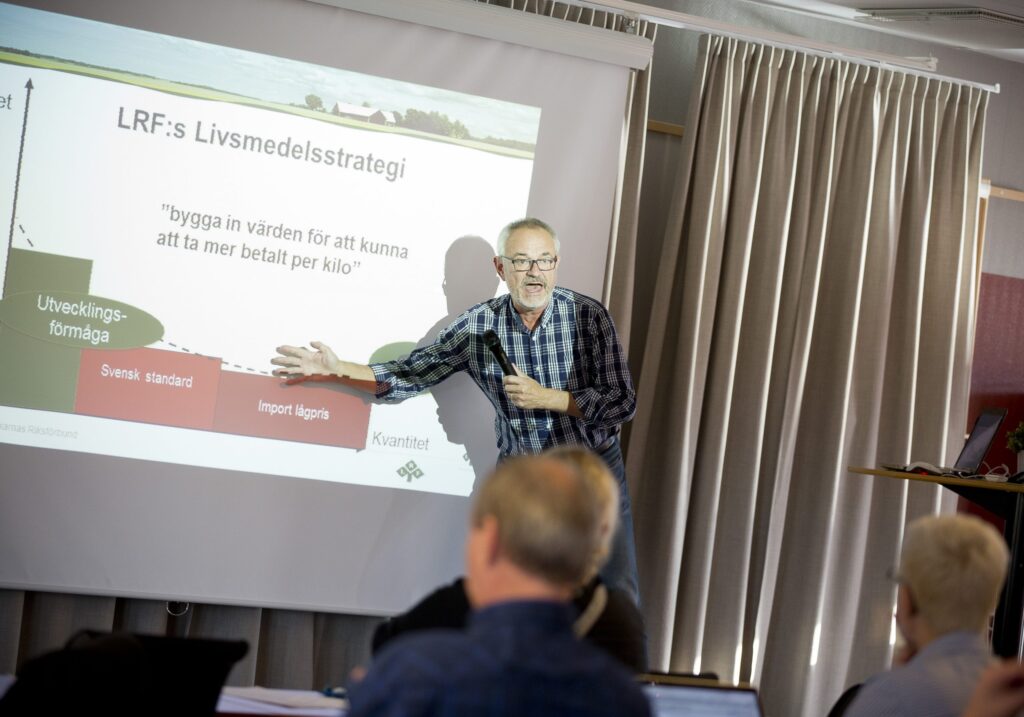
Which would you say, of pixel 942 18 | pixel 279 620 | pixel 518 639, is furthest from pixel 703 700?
pixel 942 18

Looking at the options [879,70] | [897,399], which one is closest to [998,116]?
[879,70]

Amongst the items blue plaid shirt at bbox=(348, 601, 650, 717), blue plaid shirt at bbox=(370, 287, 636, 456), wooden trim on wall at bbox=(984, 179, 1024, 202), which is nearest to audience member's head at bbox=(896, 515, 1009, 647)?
blue plaid shirt at bbox=(348, 601, 650, 717)

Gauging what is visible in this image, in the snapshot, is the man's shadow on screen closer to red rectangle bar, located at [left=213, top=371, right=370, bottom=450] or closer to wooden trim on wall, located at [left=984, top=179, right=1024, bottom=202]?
red rectangle bar, located at [left=213, top=371, right=370, bottom=450]

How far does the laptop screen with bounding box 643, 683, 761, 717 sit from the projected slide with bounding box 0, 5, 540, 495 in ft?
5.75

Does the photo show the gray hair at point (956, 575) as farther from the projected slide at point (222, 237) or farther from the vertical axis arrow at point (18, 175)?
A: the vertical axis arrow at point (18, 175)

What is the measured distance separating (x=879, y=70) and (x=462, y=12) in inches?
73.8

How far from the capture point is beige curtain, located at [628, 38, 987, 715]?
4238 millimetres

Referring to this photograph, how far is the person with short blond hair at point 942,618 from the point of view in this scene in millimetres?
1562

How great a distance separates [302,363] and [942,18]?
306cm

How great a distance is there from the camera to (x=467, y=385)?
385 cm

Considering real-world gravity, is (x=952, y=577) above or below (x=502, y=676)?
above

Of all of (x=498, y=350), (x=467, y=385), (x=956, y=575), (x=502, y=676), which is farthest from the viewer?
(x=467, y=385)

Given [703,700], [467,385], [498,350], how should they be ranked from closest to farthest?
[703,700] < [498,350] < [467,385]

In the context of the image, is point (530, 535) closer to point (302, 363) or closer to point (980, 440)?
point (302, 363)
